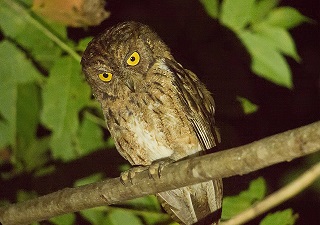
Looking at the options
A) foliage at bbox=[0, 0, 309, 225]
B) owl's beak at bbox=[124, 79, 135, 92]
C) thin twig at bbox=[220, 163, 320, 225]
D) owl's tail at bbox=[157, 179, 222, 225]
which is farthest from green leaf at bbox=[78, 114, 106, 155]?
thin twig at bbox=[220, 163, 320, 225]

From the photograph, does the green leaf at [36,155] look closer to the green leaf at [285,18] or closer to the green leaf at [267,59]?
the green leaf at [267,59]

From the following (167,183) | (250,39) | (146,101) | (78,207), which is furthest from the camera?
(250,39)

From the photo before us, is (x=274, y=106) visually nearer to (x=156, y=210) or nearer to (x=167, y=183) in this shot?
(x=156, y=210)

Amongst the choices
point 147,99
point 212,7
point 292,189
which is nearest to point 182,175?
point 292,189

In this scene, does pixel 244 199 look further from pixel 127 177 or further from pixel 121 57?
pixel 121 57

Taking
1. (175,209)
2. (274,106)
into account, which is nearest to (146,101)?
(175,209)
